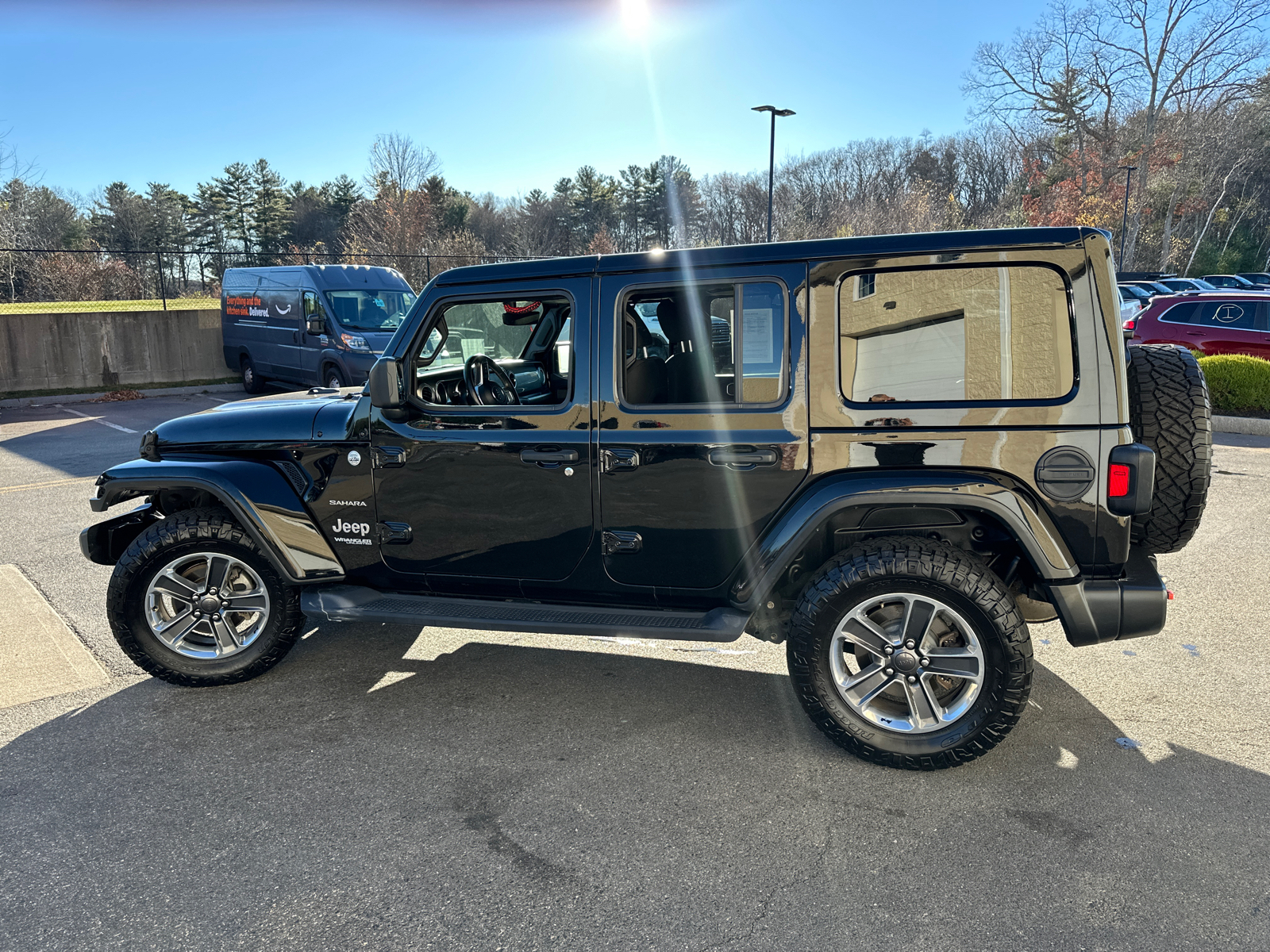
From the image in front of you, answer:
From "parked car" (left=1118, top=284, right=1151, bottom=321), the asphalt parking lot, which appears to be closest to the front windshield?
the asphalt parking lot

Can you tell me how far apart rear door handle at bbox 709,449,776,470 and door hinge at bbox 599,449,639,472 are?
319 millimetres

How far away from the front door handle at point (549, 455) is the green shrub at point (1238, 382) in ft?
34.8

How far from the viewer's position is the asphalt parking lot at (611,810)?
98.3 inches

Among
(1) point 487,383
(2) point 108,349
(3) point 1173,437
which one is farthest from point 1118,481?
(2) point 108,349

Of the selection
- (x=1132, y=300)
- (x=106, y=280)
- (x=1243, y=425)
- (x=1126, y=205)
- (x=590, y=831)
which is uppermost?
(x=1126, y=205)

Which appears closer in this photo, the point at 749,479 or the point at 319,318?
the point at 749,479

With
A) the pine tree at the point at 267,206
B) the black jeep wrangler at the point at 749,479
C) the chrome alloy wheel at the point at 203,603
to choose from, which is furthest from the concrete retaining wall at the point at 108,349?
the pine tree at the point at 267,206

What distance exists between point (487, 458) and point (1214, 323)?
13.8 metres

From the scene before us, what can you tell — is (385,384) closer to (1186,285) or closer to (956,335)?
(956,335)

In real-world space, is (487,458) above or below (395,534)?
above

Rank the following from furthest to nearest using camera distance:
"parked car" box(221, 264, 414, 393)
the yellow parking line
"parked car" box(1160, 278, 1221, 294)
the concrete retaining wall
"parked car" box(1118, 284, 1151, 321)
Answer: "parked car" box(1160, 278, 1221, 294)
"parked car" box(1118, 284, 1151, 321)
the concrete retaining wall
"parked car" box(221, 264, 414, 393)
the yellow parking line

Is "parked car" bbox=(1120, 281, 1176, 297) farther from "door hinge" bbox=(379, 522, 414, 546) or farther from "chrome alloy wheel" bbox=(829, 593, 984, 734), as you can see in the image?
"door hinge" bbox=(379, 522, 414, 546)

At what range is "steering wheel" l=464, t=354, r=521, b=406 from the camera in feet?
12.9

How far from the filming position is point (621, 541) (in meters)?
3.61
